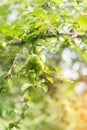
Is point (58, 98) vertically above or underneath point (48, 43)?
above

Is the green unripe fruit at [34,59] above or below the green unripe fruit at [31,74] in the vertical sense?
above

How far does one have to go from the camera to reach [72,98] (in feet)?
20.5

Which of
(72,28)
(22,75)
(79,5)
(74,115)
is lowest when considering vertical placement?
(22,75)

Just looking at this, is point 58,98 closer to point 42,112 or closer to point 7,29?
point 42,112

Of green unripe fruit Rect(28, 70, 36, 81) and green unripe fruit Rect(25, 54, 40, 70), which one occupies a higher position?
green unripe fruit Rect(25, 54, 40, 70)

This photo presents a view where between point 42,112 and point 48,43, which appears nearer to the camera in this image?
point 48,43

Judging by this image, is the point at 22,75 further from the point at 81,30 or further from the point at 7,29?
the point at 81,30

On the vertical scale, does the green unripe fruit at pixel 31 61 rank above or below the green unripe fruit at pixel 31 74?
above

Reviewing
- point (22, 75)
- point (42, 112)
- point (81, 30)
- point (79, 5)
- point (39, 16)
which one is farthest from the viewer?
point (42, 112)

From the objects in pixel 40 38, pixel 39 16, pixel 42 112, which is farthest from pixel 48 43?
pixel 42 112

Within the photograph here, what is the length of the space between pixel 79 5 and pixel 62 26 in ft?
1.11

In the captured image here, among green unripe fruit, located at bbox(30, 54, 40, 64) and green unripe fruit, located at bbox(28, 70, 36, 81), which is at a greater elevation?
green unripe fruit, located at bbox(30, 54, 40, 64)

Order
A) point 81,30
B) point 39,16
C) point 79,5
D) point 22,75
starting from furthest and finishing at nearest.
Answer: point 79,5 < point 22,75 < point 81,30 < point 39,16

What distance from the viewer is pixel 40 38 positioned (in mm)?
1709
